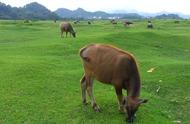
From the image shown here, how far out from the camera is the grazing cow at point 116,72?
1166 centimetres

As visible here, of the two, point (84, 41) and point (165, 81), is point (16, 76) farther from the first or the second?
point (84, 41)

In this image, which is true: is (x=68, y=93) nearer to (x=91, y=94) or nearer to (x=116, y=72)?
(x=91, y=94)

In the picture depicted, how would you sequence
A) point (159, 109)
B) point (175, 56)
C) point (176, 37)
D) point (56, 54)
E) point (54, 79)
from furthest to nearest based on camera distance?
1. point (176, 37)
2. point (175, 56)
3. point (56, 54)
4. point (54, 79)
5. point (159, 109)

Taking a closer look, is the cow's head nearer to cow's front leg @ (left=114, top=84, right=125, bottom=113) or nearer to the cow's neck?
the cow's neck

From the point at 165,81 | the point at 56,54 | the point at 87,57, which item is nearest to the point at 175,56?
the point at 56,54

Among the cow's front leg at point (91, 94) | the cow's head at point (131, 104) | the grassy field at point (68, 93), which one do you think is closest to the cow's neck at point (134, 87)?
the cow's head at point (131, 104)

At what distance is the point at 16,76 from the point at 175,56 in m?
15.7

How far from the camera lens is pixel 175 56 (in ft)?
97.8

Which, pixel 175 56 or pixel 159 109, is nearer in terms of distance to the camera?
pixel 159 109

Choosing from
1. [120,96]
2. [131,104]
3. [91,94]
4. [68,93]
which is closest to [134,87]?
[131,104]

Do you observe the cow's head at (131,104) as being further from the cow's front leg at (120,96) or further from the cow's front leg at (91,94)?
the cow's front leg at (91,94)

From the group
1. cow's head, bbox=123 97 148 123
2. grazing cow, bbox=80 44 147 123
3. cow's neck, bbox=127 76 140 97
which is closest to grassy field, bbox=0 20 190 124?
cow's head, bbox=123 97 148 123

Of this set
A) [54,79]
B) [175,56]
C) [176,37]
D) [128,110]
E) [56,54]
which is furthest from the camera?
[176,37]

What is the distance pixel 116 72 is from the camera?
12055 mm
